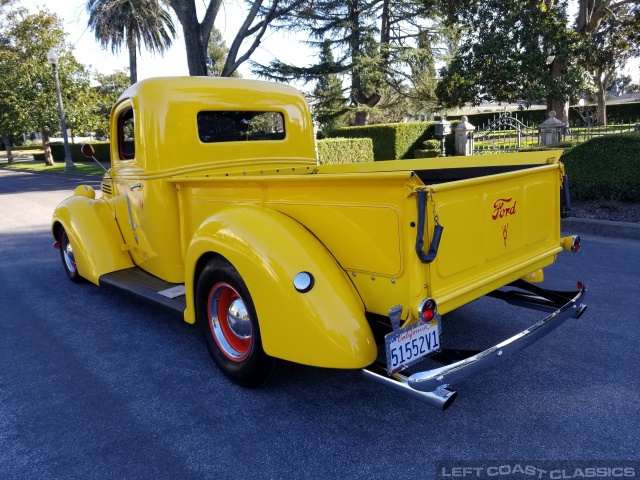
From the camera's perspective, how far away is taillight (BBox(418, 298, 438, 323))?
91.5 inches

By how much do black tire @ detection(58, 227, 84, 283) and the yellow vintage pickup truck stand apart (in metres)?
1.18

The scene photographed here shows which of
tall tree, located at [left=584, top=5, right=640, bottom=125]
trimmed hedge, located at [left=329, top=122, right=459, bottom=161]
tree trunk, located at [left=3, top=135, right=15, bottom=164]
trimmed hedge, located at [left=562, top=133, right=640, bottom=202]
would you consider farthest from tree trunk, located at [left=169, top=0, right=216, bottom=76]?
tree trunk, located at [left=3, top=135, right=15, bottom=164]

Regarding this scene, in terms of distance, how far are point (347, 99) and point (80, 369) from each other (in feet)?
68.9

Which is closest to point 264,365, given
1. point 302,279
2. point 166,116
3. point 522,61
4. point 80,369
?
point 302,279

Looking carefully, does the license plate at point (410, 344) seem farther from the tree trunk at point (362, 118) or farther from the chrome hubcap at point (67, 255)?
Result: the tree trunk at point (362, 118)

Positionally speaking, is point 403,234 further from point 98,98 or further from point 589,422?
point 98,98

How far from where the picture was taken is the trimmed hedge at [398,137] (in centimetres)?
1814

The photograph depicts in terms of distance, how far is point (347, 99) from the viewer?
22.9 metres

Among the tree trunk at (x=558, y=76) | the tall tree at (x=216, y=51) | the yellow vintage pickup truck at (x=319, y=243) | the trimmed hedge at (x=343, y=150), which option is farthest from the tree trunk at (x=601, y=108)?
the yellow vintage pickup truck at (x=319, y=243)

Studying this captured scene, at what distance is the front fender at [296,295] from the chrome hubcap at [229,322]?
1.09ft

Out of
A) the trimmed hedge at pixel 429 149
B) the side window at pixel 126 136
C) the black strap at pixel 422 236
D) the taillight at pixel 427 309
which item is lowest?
the taillight at pixel 427 309

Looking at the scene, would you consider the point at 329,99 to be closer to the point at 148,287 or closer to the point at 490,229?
the point at 148,287

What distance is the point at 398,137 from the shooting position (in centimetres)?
1816

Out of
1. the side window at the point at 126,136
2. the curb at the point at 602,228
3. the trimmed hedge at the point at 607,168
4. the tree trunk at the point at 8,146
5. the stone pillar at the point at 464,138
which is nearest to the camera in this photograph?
the side window at the point at 126,136
